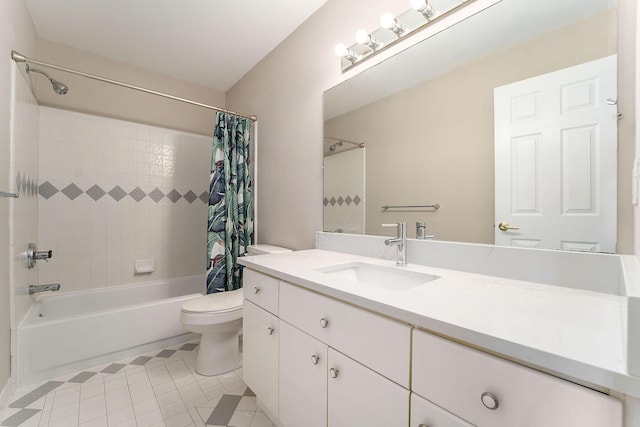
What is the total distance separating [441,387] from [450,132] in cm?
101

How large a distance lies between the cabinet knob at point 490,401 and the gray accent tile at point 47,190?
3.06m

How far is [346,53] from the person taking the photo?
163cm

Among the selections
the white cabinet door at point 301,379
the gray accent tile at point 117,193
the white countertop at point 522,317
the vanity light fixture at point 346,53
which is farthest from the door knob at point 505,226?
the gray accent tile at point 117,193

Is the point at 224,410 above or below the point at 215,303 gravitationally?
below

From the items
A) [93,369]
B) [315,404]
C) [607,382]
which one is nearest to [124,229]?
[93,369]

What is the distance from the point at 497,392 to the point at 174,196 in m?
3.01

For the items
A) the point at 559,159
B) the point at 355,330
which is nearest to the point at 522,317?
the point at 355,330

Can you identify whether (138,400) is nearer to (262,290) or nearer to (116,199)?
(262,290)

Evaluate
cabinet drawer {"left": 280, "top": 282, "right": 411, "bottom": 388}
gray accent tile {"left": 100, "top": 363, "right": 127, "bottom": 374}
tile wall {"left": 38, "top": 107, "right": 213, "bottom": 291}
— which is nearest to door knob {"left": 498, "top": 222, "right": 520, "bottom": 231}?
cabinet drawer {"left": 280, "top": 282, "right": 411, "bottom": 388}

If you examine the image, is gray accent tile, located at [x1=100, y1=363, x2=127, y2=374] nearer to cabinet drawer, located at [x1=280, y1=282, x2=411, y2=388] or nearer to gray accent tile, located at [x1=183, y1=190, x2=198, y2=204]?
cabinet drawer, located at [x1=280, y1=282, x2=411, y2=388]

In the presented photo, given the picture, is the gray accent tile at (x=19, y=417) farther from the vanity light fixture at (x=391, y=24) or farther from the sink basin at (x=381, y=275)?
the vanity light fixture at (x=391, y=24)

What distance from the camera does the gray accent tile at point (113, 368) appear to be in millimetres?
1767

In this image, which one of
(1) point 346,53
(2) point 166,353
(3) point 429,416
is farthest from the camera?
(2) point 166,353

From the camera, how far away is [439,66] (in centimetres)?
126
